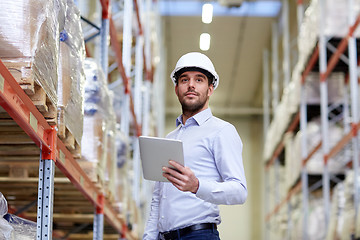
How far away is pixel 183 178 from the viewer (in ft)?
11.1

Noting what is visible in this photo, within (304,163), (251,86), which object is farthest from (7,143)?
(251,86)

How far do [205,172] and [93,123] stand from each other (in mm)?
2625

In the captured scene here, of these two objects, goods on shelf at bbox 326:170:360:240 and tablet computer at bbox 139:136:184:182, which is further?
goods on shelf at bbox 326:170:360:240

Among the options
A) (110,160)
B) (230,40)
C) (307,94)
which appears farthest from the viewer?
(230,40)

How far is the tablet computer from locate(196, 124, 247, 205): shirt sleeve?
0.21 meters

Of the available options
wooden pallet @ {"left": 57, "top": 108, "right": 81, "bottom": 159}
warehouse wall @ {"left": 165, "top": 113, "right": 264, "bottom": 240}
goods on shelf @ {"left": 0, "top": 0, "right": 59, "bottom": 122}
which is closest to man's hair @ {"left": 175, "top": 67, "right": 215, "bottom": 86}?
goods on shelf @ {"left": 0, "top": 0, "right": 59, "bottom": 122}

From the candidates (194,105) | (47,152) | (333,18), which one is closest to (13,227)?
(47,152)

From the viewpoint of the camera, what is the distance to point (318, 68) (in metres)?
15.1

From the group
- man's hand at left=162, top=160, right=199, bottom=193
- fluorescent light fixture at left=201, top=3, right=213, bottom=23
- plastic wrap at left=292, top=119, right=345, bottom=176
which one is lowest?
man's hand at left=162, top=160, right=199, bottom=193

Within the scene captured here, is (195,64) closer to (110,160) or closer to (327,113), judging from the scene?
(110,160)

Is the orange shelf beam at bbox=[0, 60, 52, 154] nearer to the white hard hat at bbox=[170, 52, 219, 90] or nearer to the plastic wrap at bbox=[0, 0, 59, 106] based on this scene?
the plastic wrap at bbox=[0, 0, 59, 106]

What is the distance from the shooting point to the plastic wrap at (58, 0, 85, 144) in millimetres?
4734

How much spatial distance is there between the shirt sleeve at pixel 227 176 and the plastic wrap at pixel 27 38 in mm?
1151

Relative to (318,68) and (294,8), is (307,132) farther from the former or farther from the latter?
(294,8)
